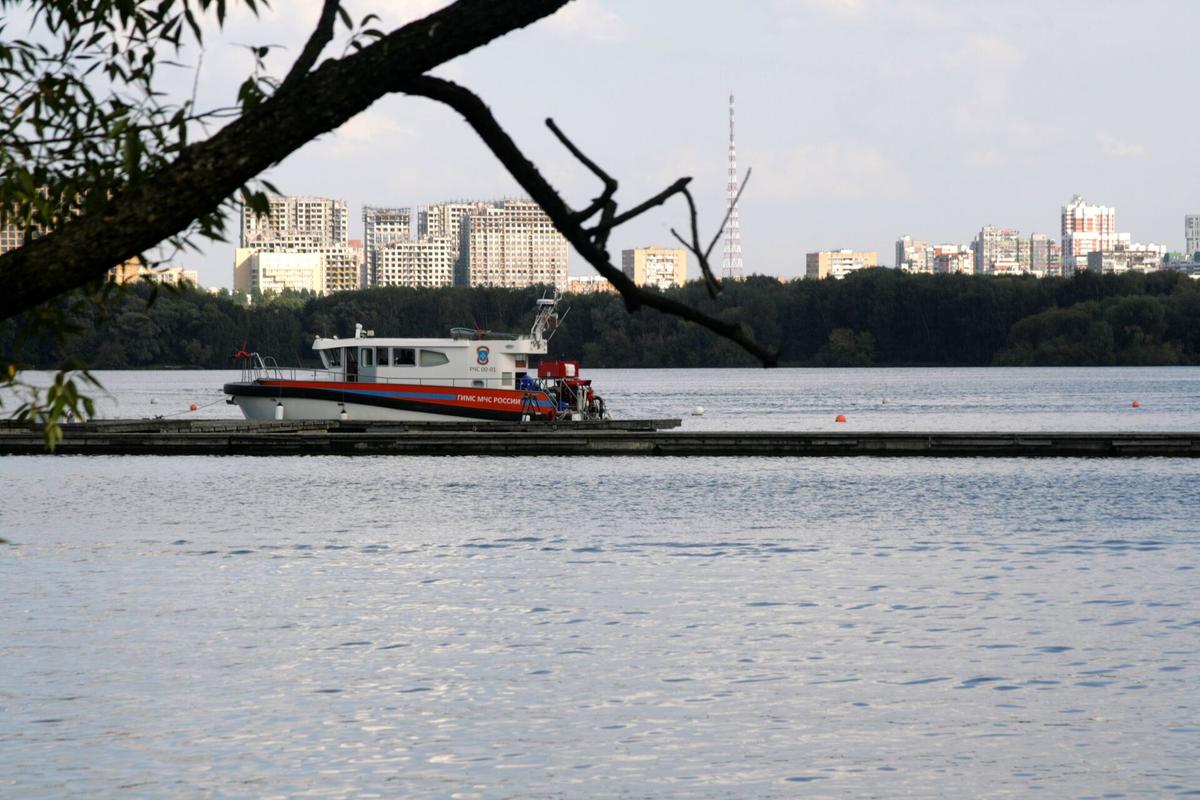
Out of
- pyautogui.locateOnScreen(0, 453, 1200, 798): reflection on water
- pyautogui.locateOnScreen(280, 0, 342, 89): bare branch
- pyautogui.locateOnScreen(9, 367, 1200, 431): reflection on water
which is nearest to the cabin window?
pyautogui.locateOnScreen(0, 453, 1200, 798): reflection on water

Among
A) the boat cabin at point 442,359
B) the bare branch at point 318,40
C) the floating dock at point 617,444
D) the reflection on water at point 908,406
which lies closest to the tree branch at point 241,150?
the bare branch at point 318,40

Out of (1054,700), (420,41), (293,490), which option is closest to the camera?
(420,41)

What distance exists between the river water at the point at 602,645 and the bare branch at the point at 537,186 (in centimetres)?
825

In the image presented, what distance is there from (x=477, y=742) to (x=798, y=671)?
484 centimetres

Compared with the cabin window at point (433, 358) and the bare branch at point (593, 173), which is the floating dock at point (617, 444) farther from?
the bare branch at point (593, 173)

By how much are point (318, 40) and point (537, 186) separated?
99 cm

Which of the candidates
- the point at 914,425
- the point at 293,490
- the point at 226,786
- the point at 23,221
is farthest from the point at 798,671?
the point at 914,425

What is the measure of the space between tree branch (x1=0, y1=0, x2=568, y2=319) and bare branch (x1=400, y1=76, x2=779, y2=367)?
12cm

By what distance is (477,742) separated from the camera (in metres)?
15.2

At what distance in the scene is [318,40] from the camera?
6.10 m

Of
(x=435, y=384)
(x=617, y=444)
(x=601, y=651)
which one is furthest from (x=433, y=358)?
(x=601, y=651)

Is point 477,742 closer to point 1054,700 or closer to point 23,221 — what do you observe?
point 1054,700

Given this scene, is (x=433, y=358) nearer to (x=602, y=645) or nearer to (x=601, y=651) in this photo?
(x=602, y=645)

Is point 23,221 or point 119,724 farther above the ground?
point 23,221
